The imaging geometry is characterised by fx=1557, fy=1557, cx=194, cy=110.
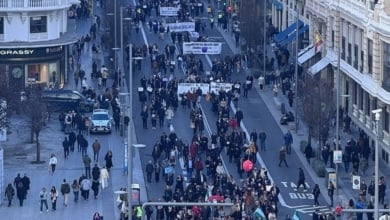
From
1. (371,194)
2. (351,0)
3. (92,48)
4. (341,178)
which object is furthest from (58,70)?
(371,194)

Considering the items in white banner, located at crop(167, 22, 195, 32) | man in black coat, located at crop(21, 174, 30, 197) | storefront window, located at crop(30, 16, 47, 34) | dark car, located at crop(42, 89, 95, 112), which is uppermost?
storefront window, located at crop(30, 16, 47, 34)

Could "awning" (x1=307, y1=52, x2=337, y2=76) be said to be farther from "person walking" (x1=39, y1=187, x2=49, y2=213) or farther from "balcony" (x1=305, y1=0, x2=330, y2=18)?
"person walking" (x1=39, y1=187, x2=49, y2=213)

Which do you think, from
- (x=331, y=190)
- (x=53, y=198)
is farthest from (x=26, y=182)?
(x=331, y=190)

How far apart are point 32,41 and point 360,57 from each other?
2172cm

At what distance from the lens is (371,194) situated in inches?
2584

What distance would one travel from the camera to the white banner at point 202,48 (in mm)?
99250

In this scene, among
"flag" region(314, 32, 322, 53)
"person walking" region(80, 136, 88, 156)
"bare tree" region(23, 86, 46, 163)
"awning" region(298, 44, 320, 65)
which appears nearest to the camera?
"bare tree" region(23, 86, 46, 163)

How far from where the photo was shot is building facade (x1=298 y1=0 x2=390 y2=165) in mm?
76812

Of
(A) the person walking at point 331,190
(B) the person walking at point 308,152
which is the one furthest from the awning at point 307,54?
(A) the person walking at point 331,190

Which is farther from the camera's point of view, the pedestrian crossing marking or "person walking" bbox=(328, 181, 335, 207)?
"person walking" bbox=(328, 181, 335, 207)

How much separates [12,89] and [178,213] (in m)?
24.4

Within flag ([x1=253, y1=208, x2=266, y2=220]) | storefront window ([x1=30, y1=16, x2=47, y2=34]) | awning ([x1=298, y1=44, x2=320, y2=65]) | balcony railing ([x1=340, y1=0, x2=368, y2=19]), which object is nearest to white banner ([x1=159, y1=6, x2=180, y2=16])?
awning ([x1=298, y1=44, x2=320, y2=65])

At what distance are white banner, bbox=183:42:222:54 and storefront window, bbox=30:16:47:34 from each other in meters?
9.83

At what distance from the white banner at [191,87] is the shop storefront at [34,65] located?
905cm
